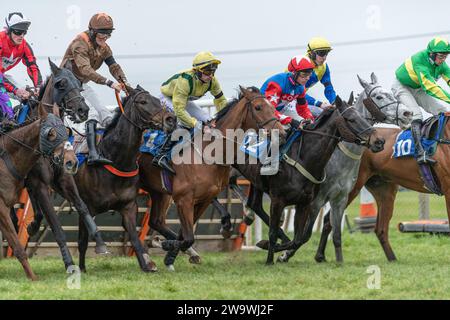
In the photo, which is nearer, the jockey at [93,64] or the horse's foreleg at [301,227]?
the jockey at [93,64]

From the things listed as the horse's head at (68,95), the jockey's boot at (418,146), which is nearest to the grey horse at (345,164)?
the jockey's boot at (418,146)

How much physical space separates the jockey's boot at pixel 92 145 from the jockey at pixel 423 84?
13.0 ft

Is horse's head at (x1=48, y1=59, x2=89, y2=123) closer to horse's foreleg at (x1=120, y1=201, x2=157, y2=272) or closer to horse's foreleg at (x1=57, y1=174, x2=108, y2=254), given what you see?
horse's foreleg at (x1=57, y1=174, x2=108, y2=254)

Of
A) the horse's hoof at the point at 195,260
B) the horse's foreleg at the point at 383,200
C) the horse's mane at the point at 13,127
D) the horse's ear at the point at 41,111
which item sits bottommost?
the horse's hoof at the point at 195,260

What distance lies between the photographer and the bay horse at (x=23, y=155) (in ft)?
32.8

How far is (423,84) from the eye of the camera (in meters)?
12.4

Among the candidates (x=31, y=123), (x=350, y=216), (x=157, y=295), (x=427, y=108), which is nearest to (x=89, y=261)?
(x=31, y=123)

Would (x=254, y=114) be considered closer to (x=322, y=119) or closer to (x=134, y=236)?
(x=322, y=119)

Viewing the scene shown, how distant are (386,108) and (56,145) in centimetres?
448

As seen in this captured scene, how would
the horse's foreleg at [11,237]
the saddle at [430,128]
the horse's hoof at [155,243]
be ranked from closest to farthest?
the horse's foreleg at [11,237]
the saddle at [430,128]
the horse's hoof at [155,243]

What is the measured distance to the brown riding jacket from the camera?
11.3m

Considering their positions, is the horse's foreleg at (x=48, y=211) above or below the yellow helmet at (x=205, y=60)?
below

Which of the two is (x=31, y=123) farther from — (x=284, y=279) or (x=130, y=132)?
(x=284, y=279)

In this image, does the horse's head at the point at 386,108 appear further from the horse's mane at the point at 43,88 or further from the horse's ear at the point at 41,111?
the horse's ear at the point at 41,111
